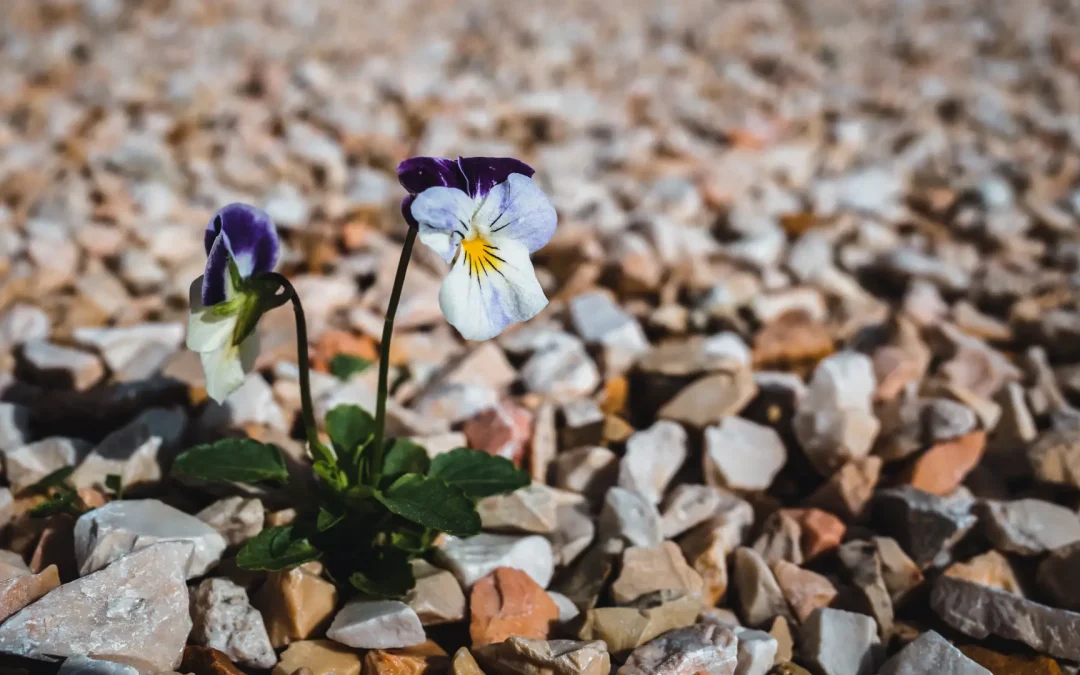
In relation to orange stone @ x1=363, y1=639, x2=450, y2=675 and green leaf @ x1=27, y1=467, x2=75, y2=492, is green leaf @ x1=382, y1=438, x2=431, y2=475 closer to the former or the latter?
orange stone @ x1=363, y1=639, x2=450, y2=675

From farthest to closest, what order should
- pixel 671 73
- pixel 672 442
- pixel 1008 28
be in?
pixel 1008 28, pixel 671 73, pixel 672 442

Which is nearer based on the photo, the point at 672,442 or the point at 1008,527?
the point at 1008,527

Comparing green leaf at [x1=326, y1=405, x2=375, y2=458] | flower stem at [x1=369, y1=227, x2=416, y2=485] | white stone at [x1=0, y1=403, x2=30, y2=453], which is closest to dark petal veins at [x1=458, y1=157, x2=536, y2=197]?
flower stem at [x1=369, y1=227, x2=416, y2=485]

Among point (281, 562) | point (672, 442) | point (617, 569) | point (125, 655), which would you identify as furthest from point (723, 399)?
point (125, 655)

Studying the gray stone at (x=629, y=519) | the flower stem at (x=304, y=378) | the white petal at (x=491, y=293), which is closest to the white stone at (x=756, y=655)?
the gray stone at (x=629, y=519)

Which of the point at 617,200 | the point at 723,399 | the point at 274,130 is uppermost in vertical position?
the point at 274,130

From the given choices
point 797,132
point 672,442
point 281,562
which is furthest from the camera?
point 797,132

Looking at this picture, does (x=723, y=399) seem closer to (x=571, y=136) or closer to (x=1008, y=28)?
(x=571, y=136)

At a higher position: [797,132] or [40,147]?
[40,147]

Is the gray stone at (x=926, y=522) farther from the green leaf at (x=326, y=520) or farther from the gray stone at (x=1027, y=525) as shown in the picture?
the green leaf at (x=326, y=520)
